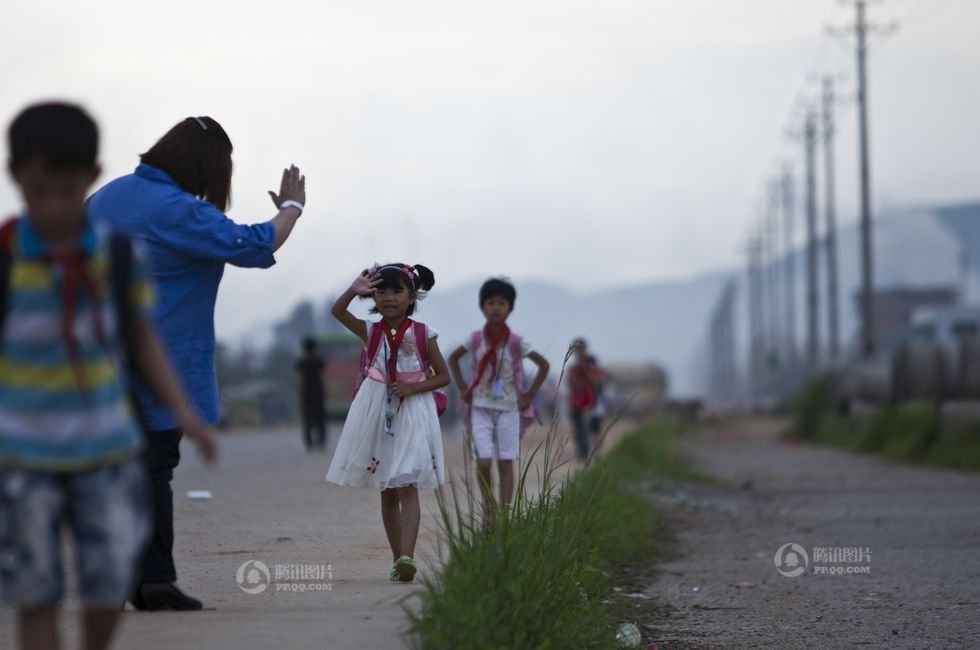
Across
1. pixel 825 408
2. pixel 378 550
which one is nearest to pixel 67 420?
pixel 378 550

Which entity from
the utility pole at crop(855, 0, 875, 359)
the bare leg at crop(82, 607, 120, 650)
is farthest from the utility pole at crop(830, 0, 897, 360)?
the bare leg at crop(82, 607, 120, 650)

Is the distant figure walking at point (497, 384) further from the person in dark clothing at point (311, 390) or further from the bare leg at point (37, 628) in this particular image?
the person in dark clothing at point (311, 390)

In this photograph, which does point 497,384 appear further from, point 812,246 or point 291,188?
point 812,246

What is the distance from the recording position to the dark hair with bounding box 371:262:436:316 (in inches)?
326

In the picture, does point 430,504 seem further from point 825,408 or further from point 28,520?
point 825,408

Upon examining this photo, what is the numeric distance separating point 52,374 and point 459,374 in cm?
656

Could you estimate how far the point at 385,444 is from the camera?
26.6 feet

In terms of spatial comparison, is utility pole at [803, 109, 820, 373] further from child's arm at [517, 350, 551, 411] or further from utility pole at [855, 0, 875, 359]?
child's arm at [517, 350, 551, 411]

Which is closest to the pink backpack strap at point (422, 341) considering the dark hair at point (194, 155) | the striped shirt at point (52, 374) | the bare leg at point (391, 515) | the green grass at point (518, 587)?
the bare leg at point (391, 515)

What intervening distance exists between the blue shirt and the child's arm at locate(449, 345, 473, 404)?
3811mm

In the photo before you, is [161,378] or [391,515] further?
[391,515]

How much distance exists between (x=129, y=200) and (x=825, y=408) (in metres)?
A: 37.5

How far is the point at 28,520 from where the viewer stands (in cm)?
412

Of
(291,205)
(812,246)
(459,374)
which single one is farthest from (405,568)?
(812,246)
